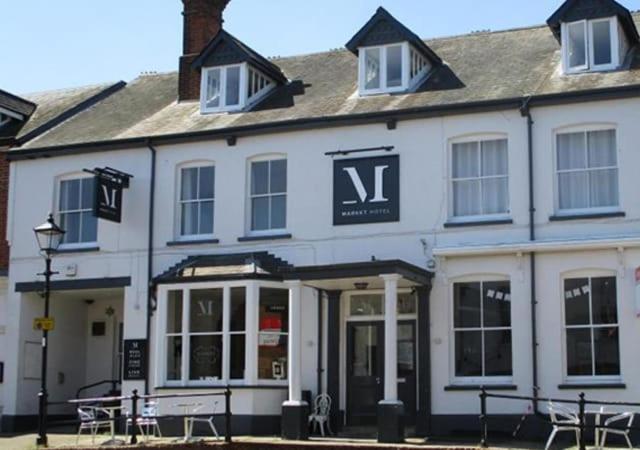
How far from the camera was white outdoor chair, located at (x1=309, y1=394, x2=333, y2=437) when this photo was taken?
21734 millimetres

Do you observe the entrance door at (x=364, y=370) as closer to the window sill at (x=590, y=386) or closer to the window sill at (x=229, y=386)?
the window sill at (x=229, y=386)

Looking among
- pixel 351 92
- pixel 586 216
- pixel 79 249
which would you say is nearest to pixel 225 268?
pixel 79 249

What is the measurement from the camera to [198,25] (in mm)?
→ 28094

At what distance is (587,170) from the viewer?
68.9 ft

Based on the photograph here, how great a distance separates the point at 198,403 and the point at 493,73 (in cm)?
930

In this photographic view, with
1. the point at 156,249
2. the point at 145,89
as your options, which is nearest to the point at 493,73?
the point at 156,249

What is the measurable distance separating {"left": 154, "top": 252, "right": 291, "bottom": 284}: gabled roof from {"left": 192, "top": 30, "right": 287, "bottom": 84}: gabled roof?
182 inches

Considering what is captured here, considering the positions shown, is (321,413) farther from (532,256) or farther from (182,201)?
(182,201)

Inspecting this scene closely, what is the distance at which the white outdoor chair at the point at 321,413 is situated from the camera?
2173 cm

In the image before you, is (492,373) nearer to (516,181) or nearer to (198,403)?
(516,181)

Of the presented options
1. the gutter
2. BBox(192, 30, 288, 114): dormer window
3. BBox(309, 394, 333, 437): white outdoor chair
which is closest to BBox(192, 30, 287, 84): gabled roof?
BBox(192, 30, 288, 114): dormer window

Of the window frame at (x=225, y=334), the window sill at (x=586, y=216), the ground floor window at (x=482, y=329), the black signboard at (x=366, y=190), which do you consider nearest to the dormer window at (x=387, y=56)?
the black signboard at (x=366, y=190)

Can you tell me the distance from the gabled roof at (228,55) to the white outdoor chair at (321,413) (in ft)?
25.8

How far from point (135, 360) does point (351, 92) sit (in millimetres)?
7584
